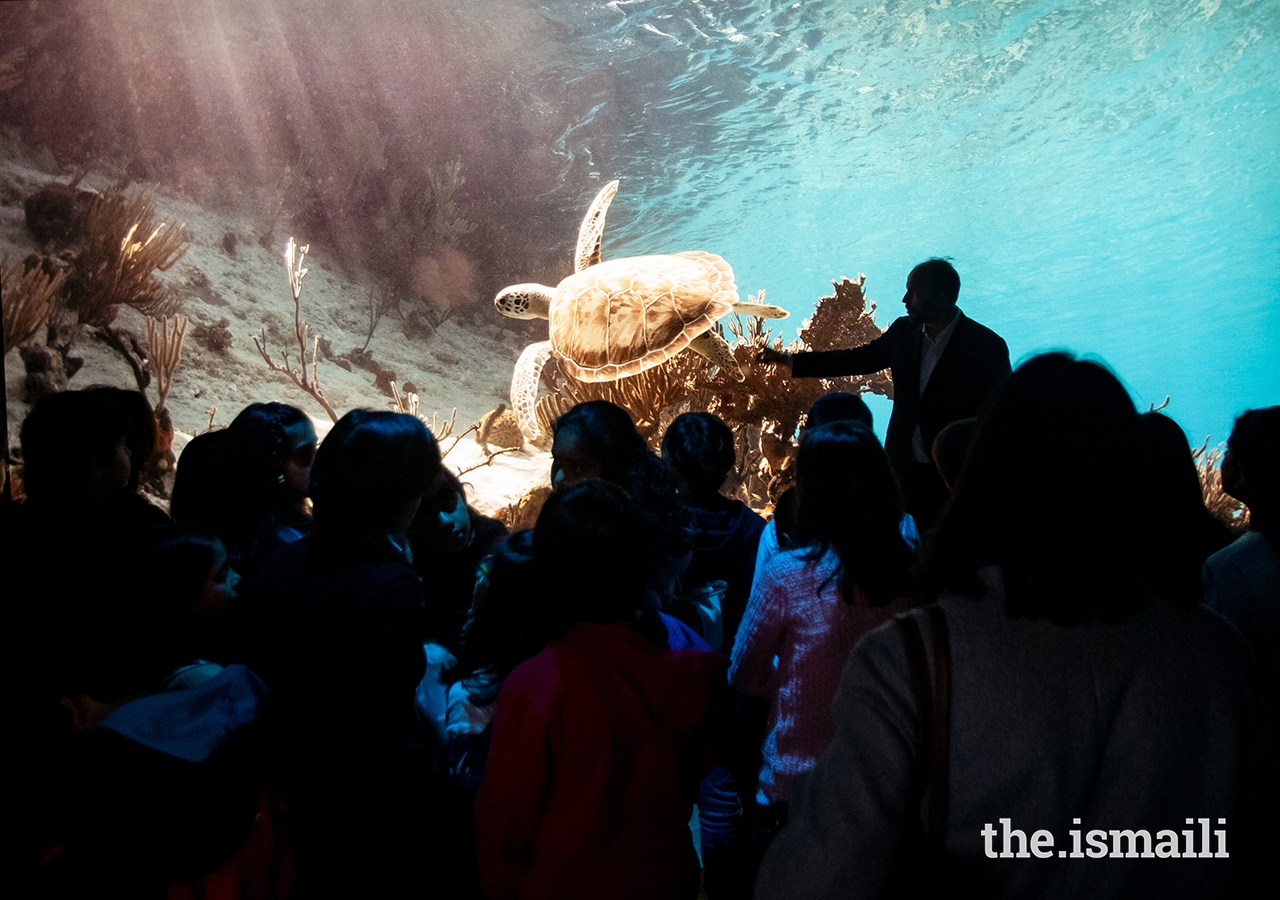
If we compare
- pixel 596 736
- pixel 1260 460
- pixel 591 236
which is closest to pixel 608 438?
pixel 596 736

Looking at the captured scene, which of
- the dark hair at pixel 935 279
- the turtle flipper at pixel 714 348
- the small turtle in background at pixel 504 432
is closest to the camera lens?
the dark hair at pixel 935 279

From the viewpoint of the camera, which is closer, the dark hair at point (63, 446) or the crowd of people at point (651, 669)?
the crowd of people at point (651, 669)

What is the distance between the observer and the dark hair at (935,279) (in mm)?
3129

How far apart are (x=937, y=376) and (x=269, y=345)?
933cm

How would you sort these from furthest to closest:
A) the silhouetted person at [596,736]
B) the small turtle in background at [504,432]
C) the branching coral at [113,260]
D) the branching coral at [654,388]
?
the small turtle in background at [504,432], the branching coral at [113,260], the branching coral at [654,388], the silhouetted person at [596,736]

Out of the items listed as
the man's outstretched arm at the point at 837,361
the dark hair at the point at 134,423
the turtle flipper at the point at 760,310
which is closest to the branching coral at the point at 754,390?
the turtle flipper at the point at 760,310

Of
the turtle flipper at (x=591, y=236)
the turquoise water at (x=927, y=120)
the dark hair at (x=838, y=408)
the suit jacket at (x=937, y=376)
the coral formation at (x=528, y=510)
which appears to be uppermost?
the turquoise water at (x=927, y=120)

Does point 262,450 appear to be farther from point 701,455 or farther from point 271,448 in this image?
point 701,455

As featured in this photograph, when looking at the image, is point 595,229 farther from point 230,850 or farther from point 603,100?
point 603,100

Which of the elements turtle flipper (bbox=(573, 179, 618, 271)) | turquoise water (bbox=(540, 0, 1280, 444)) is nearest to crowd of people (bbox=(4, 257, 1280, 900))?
turtle flipper (bbox=(573, 179, 618, 271))

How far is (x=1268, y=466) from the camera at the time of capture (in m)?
1.63

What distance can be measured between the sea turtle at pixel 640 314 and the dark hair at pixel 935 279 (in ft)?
5.38

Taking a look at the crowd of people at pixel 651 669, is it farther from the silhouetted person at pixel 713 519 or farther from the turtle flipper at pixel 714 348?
the turtle flipper at pixel 714 348

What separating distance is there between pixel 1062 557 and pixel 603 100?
687 inches
